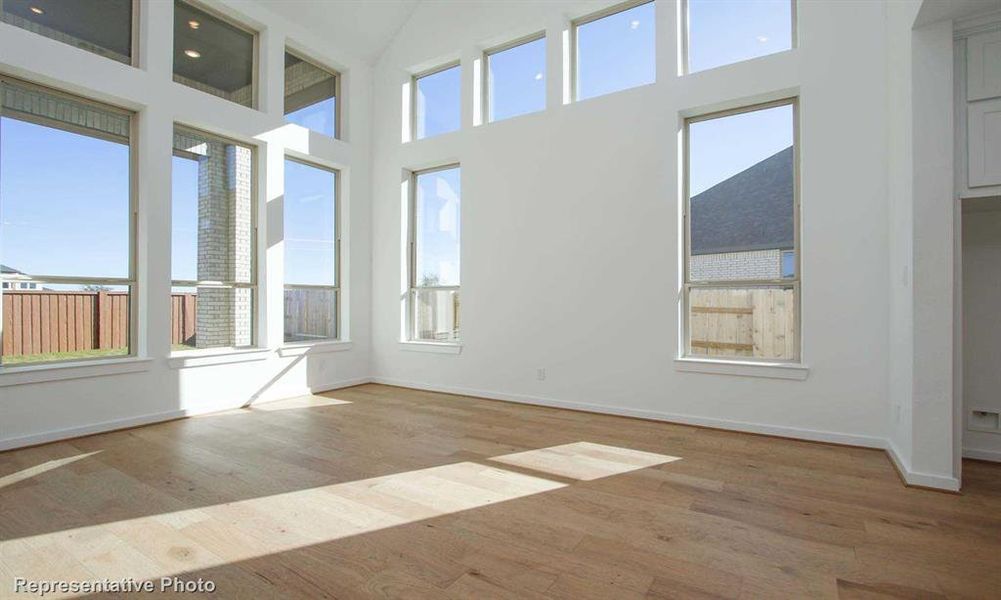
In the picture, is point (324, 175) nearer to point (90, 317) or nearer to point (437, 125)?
point (437, 125)

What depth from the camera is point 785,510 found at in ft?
7.64

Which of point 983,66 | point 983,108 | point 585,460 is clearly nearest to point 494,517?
point 585,460

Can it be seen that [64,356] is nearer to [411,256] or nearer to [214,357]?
[214,357]

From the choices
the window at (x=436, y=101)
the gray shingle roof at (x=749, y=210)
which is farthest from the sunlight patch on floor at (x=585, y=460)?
the window at (x=436, y=101)

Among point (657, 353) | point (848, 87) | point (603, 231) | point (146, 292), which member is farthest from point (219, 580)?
point (848, 87)

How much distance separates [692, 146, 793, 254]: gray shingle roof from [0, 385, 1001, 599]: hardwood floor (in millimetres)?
1617

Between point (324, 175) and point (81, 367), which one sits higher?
point (324, 175)

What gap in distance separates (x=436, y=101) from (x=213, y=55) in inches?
92.6

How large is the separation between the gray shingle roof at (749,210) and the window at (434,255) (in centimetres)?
267

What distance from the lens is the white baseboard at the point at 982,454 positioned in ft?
9.95

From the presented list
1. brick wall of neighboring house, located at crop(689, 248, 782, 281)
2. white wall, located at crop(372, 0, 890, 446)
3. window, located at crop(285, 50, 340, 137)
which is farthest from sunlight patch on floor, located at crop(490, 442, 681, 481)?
window, located at crop(285, 50, 340, 137)

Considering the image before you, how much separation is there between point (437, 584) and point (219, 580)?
2.71 ft

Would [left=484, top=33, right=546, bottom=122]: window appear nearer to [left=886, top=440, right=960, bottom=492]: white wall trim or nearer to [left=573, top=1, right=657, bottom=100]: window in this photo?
[left=573, top=1, right=657, bottom=100]: window

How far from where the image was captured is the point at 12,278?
340cm
